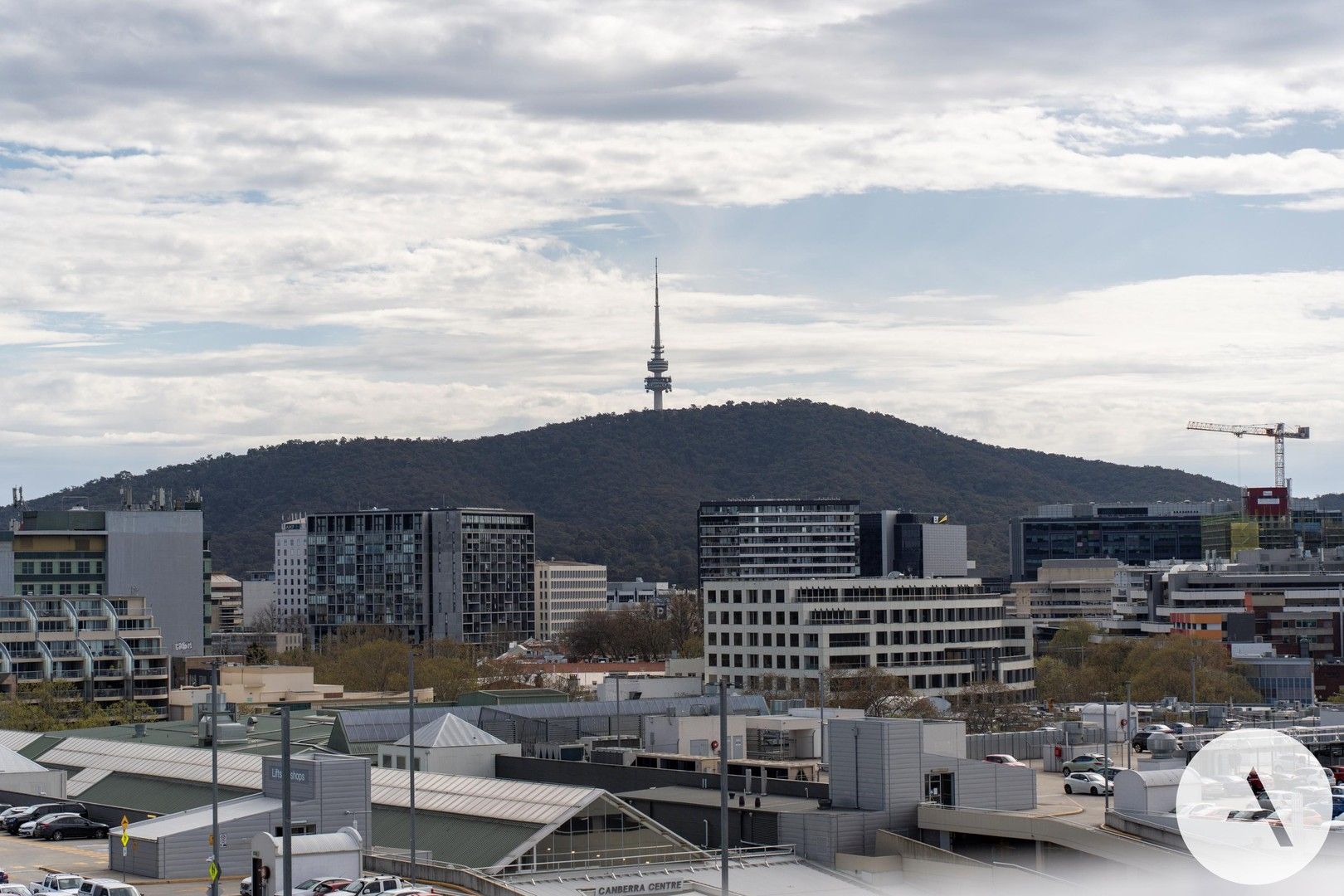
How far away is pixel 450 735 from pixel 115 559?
3883 inches

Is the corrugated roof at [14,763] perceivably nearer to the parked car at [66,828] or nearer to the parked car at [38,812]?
the parked car at [38,812]

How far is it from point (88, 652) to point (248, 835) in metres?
80.3

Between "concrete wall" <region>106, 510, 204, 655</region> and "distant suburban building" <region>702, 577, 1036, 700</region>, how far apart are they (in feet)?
170

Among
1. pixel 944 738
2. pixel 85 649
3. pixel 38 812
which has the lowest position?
pixel 38 812

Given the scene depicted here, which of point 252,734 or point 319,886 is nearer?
point 319,886

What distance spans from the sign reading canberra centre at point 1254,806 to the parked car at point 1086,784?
4180 millimetres


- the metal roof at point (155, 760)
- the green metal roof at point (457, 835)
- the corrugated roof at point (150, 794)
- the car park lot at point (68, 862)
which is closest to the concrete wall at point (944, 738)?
the green metal roof at point (457, 835)

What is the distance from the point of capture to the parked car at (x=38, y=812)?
71062mm

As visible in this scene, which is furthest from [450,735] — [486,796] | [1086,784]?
[1086,784]

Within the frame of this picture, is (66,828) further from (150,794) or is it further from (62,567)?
(62,567)

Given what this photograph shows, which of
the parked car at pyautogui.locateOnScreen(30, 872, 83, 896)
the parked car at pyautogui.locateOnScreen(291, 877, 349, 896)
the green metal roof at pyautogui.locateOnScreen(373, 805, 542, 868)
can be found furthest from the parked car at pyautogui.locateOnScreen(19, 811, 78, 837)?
the parked car at pyautogui.locateOnScreen(291, 877, 349, 896)

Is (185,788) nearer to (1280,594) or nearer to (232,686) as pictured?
(232,686)

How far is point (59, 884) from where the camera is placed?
50688 millimetres

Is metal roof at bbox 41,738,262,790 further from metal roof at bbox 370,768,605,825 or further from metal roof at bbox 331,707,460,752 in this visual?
metal roof at bbox 331,707,460,752
